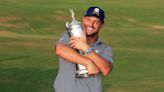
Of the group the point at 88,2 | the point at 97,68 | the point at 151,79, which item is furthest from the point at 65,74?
the point at 88,2

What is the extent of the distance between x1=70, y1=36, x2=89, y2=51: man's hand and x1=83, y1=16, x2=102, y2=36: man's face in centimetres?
19

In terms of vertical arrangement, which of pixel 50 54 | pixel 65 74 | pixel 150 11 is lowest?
pixel 150 11

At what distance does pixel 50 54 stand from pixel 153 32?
51.2 ft

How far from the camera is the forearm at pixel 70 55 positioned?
5.21m

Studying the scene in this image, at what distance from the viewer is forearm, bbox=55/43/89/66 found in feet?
17.1

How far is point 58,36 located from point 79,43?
25582 mm

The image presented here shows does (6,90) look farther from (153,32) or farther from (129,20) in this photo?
(129,20)

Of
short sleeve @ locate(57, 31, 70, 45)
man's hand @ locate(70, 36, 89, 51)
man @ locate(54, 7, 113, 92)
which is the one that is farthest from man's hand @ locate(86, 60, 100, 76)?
short sleeve @ locate(57, 31, 70, 45)

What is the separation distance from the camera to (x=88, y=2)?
4662cm

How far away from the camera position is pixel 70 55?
520 centimetres

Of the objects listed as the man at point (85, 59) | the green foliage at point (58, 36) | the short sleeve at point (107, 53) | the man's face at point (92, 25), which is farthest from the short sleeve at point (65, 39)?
the green foliage at point (58, 36)

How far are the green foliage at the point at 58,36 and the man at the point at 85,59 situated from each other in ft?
27.3

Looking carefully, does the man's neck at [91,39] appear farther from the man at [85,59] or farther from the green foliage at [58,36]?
the green foliage at [58,36]

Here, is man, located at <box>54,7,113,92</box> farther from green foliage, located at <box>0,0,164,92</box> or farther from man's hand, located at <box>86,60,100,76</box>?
green foliage, located at <box>0,0,164,92</box>
